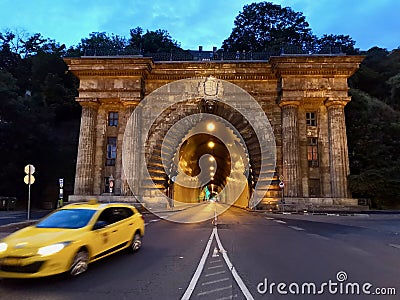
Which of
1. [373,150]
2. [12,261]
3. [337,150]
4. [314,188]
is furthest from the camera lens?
[373,150]

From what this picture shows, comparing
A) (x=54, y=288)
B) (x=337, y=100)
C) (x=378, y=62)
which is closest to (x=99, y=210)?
(x=54, y=288)

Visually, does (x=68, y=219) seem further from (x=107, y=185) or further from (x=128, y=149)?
(x=107, y=185)

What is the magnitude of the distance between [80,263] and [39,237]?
0.98m

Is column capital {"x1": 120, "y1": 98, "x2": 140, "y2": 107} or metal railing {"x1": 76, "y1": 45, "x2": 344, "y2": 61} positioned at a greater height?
metal railing {"x1": 76, "y1": 45, "x2": 344, "y2": 61}

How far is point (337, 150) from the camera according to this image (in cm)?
3130

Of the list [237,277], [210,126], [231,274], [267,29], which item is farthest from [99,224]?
[267,29]

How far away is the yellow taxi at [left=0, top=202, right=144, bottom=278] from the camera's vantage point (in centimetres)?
618

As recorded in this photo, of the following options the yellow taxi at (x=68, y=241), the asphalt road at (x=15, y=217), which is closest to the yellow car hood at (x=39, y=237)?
the yellow taxi at (x=68, y=241)

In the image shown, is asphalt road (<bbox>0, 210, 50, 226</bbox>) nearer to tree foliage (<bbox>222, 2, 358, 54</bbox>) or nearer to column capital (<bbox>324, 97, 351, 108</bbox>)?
column capital (<bbox>324, 97, 351, 108</bbox>)

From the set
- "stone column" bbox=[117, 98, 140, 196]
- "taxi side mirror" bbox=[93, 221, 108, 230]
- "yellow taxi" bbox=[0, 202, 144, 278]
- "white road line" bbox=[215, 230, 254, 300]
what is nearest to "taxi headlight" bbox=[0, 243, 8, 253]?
"yellow taxi" bbox=[0, 202, 144, 278]

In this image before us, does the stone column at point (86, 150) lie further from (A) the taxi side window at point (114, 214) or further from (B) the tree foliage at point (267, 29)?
(B) the tree foliage at point (267, 29)

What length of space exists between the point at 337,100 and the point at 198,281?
96.5ft

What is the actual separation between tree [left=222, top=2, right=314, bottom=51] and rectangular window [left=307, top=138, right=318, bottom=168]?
29417 millimetres

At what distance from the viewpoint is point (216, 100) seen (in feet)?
111
